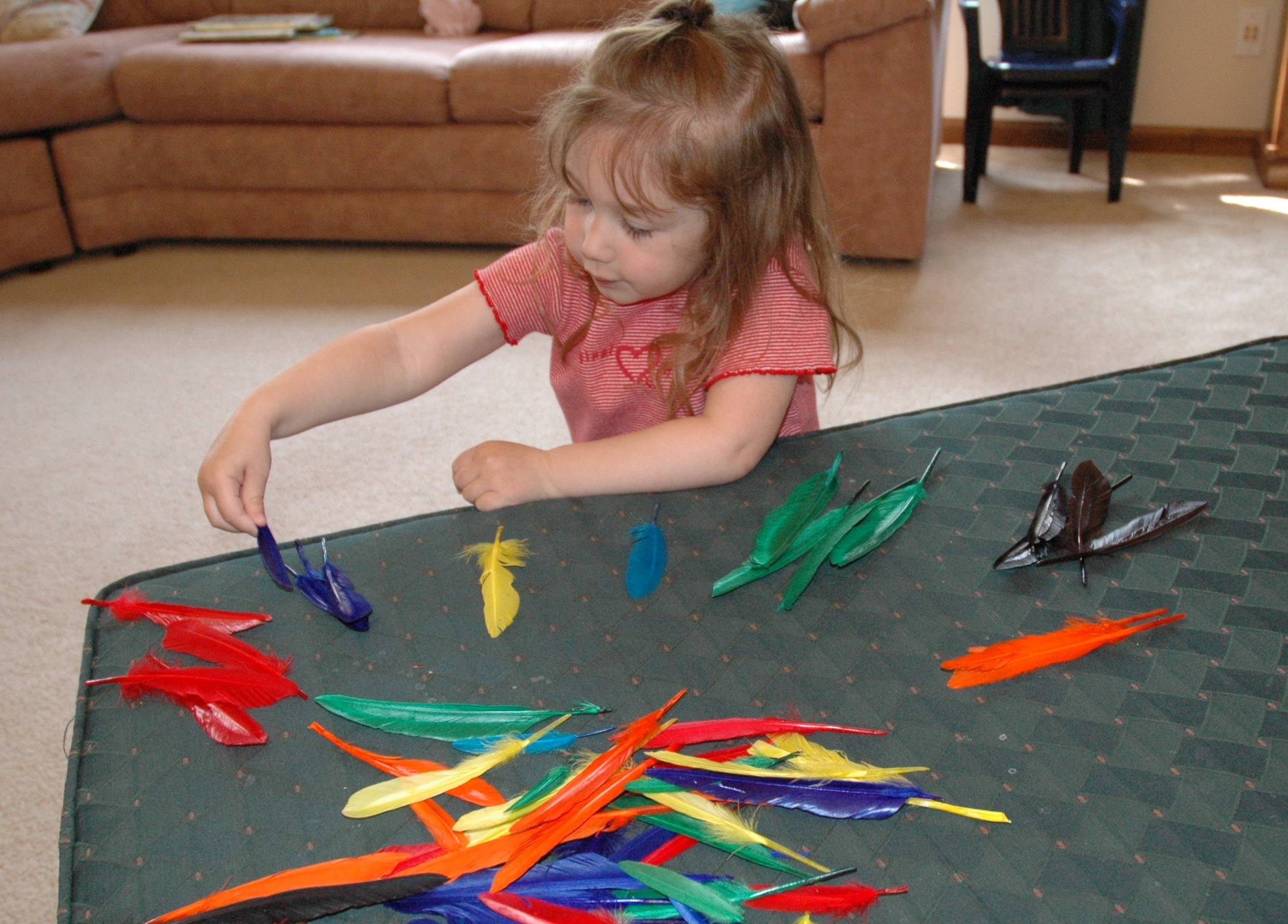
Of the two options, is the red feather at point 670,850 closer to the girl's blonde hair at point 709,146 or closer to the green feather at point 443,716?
the green feather at point 443,716

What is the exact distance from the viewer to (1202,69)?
11.5 ft

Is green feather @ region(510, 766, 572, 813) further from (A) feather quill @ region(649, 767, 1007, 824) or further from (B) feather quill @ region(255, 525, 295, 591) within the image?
(B) feather quill @ region(255, 525, 295, 591)

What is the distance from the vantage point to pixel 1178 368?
1006mm

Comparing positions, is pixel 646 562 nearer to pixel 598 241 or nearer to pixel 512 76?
pixel 598 241

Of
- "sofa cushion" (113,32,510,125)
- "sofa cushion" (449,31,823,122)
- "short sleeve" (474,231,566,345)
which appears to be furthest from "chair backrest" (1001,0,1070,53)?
"short sleeve" (474,231,566,345)

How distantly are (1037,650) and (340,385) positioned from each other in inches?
25.2

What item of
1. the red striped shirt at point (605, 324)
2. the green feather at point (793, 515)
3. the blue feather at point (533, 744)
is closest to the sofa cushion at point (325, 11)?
the red striped shirt at point (605, 324)

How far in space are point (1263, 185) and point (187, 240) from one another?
3.36 metres

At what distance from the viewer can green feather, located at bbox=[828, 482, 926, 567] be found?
2.60ft

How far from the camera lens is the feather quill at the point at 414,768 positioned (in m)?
0.61

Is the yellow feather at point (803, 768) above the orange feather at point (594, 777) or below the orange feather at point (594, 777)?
below

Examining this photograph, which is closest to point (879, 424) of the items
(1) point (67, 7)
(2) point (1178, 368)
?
(2) point (1178, 368)

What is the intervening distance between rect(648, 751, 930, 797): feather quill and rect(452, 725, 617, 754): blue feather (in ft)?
0.17

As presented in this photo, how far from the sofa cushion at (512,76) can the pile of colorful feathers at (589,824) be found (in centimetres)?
221
